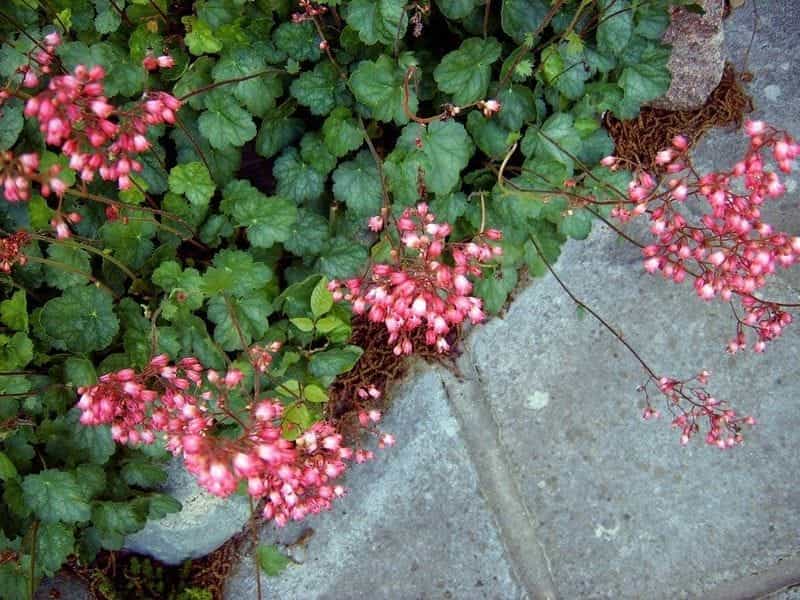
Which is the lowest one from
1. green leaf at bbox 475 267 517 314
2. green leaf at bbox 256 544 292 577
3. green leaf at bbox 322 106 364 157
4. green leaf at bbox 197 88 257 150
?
green leaf at bbox 256 544 292 577

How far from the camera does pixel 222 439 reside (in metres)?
1.32

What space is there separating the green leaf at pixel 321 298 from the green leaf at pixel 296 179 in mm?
273

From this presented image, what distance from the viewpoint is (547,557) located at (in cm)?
224

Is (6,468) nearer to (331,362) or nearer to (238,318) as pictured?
(238,318)

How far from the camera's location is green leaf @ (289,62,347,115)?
2016mm

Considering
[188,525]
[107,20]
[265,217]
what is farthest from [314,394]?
[107,20]

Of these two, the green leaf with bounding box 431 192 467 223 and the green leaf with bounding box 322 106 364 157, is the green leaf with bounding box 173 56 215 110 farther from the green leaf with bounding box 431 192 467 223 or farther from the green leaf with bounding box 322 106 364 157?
the green leaf with bounding box 431 192 467 223

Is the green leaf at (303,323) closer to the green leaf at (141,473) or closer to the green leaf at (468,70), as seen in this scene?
the green leaf at (141,473)

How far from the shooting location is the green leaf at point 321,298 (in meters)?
1.96

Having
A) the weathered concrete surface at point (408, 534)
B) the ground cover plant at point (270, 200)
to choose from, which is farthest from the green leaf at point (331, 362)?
the weathered concrete surface at point (408, 534)

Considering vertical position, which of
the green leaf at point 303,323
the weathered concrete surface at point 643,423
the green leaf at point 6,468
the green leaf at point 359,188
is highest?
the green leaf at point 359,188

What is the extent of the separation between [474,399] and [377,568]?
59cm

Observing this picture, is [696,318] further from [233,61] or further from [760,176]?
[233,61]

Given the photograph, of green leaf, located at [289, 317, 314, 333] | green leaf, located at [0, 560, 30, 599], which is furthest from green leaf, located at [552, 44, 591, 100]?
green leaf, located at [0, 560, 30, 599]
